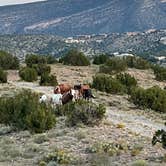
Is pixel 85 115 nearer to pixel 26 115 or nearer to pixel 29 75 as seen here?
pixel 26 115

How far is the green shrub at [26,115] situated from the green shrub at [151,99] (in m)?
6.72

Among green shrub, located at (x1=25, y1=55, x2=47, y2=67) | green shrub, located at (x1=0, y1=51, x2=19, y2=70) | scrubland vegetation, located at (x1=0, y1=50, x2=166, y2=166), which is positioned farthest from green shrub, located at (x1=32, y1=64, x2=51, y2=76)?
scrubland vegetation, located at (x1=0, y1=50, x2=166, y2=166)

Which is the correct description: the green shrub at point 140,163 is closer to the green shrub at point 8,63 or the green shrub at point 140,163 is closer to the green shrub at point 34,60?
the green shrub at point 8,63

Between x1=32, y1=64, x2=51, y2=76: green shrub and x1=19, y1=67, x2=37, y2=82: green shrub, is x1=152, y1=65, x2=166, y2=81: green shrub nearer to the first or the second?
x1=32, y1=64, x2=51, y2=76: green shrub

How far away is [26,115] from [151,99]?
28.5 ft

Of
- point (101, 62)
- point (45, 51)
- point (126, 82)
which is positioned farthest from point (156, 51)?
point (126, 82)

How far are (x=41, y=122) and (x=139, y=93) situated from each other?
9.50 meters

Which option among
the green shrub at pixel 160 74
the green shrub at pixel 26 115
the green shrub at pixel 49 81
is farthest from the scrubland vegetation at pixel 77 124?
the green shrub at pixel 160 74

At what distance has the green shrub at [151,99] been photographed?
24750 mm

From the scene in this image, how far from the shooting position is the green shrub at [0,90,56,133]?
56.4 feet

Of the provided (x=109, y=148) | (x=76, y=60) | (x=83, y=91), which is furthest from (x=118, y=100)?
(x=76, y=60)

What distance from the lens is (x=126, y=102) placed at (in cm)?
2669

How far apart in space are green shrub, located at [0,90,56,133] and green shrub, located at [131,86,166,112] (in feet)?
22.0

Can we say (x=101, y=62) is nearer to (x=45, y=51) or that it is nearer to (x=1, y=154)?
(x=1, y=154)
